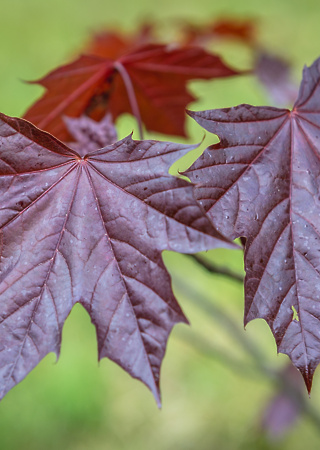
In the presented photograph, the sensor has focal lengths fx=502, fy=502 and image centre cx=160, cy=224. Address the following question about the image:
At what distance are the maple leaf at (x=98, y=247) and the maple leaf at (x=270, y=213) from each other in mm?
68

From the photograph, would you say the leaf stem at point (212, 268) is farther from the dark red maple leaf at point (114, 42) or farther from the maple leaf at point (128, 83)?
the dark red maple leaf at point (114, 42)

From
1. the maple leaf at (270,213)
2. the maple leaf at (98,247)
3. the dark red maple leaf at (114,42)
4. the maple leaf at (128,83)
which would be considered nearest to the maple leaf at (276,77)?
the dark red maple leaf at (114,42)

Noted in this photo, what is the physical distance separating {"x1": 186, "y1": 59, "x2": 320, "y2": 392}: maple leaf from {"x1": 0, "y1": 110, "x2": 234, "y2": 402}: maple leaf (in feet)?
0.22

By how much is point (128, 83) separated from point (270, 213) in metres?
0.58

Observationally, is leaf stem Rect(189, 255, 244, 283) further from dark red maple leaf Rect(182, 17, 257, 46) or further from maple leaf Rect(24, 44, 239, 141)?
dark red maple leaf Rect(182, 17, 257, 46)

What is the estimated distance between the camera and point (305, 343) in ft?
2.54

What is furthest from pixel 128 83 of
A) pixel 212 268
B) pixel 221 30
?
pixel 221 30

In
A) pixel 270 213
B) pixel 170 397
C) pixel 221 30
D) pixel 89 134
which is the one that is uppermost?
pixel 221 30

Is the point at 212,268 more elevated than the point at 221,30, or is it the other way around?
the point at 221,30

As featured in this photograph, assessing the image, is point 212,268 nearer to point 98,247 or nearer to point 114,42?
point 98,247

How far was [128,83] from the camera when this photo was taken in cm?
122

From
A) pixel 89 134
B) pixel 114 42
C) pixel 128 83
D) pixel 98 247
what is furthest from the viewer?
pixel 114 42

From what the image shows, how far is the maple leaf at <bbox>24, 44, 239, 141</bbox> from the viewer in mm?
1159

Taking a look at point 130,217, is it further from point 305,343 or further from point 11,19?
point 11,19
